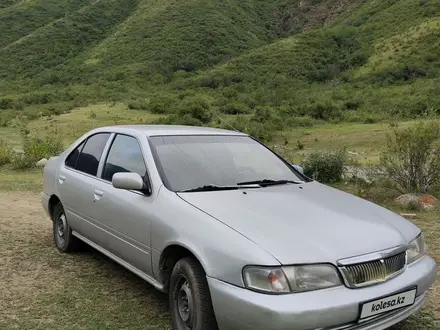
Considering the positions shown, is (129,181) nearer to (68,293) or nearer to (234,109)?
(68,293)

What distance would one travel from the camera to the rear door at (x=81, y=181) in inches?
184

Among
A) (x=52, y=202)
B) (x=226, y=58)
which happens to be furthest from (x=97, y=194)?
(x=226, y=58)

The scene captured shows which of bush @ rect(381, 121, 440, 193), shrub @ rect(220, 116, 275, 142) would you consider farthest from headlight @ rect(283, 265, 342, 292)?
shrub @ rect(220, 116, 275, 142)

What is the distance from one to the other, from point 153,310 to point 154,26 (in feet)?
234

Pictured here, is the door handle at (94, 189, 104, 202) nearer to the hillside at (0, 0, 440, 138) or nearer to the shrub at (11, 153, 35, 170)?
the shrub at (11, 153, 35, 170)

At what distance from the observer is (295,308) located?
9.12 ft

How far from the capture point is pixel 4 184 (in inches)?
427

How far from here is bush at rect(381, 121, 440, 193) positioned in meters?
8.38

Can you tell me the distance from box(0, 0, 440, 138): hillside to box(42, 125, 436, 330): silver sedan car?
22.4 m

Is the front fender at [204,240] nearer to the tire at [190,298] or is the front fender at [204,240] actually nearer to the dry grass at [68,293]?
the tire at [190,298]

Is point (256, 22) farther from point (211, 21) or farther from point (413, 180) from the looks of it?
point (413, 180)

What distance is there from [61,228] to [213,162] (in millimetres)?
2183

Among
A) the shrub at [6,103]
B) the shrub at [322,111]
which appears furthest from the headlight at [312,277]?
the shrub at [6,103]

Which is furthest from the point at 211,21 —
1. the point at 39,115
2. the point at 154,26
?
the point at 39,115
